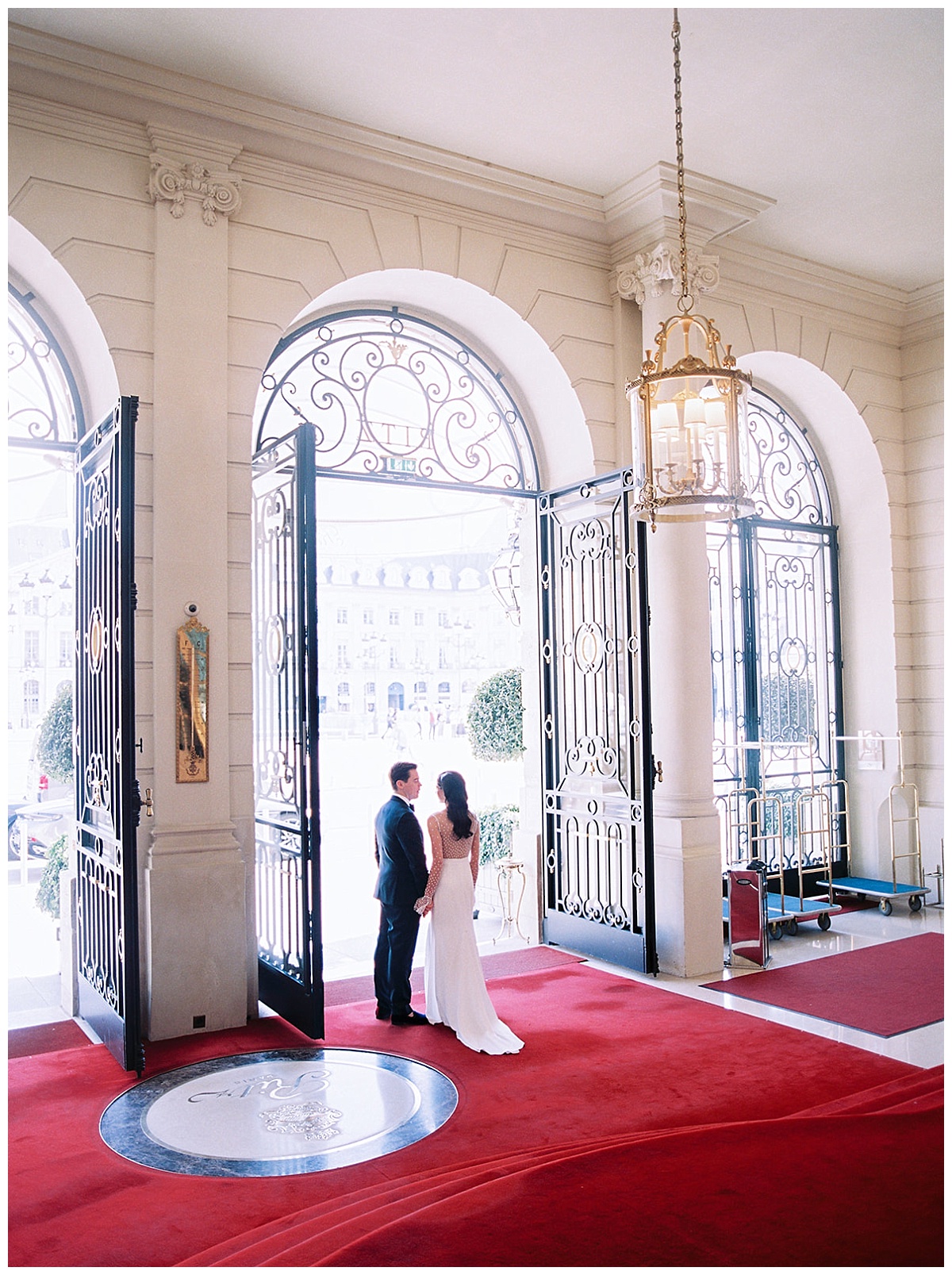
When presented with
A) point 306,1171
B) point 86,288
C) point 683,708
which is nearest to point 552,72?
point 86,288

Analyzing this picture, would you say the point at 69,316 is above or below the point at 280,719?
above

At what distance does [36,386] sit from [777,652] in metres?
6.75

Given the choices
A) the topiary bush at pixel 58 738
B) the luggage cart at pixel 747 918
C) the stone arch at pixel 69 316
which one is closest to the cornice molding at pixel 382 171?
the stone arch at pixel 69 316

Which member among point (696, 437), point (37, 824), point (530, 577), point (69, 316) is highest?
point (69, 316)

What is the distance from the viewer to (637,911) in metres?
6.96

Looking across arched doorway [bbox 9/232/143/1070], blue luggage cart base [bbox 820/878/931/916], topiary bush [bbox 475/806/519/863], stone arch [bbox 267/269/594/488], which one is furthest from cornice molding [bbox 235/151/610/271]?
blue luggage cart base [bbox 820/878/931/916]

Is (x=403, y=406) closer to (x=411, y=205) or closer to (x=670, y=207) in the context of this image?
(x=411, y=205)

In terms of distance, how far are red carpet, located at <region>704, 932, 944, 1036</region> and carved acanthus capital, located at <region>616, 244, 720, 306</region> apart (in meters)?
4.71

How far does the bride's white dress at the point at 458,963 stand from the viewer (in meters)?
5.50

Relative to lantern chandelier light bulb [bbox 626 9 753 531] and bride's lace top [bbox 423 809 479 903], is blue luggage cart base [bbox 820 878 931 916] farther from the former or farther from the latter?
lantern chandelier light bulb [bbox 626 9 753 531]

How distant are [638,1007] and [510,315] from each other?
186 inches

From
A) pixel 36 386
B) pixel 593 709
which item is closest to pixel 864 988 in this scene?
pixel 593 709

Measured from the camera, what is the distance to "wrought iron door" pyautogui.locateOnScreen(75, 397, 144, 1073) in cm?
504

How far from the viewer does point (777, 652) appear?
32.1 ft
